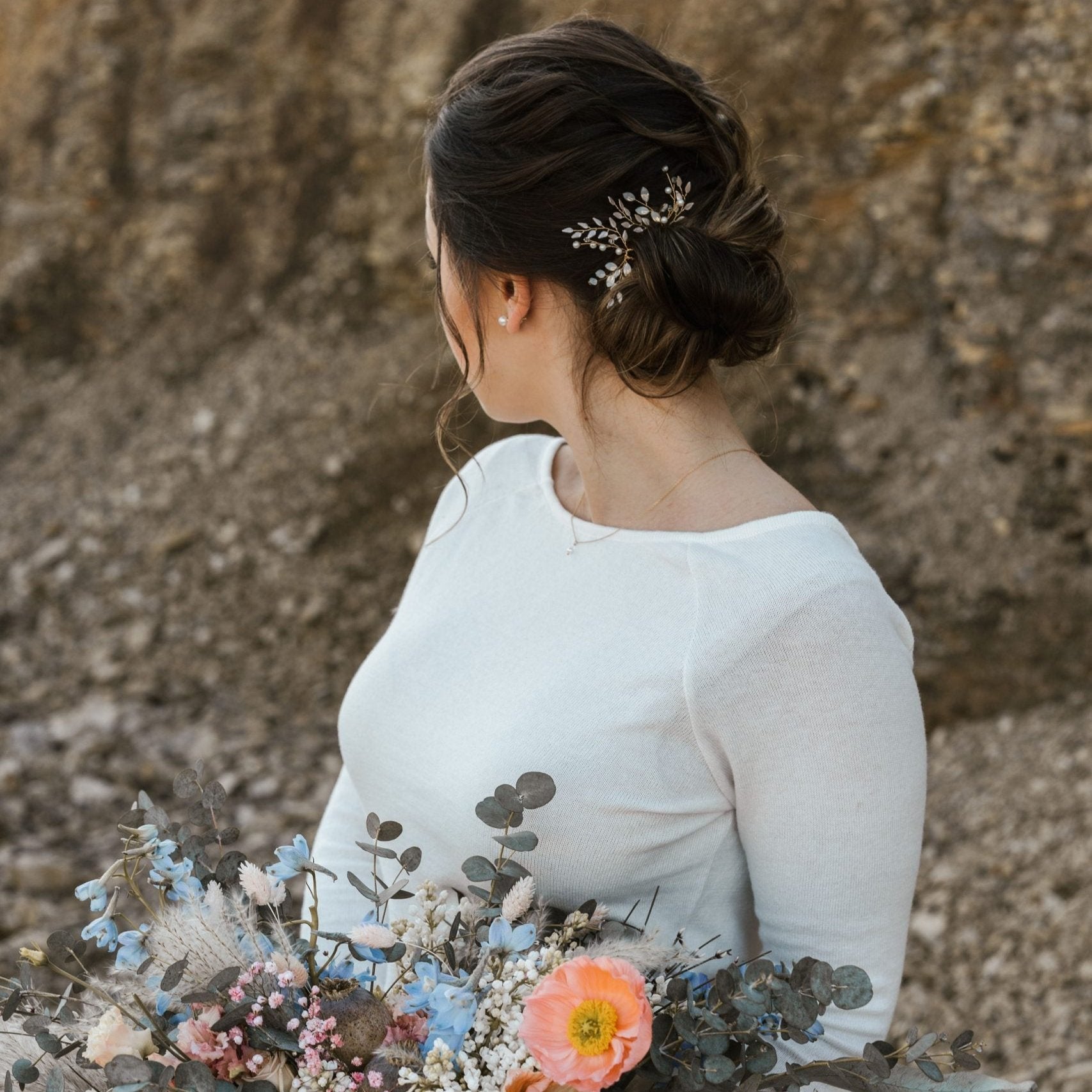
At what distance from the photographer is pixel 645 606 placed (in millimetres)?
1333

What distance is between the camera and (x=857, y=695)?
1.15 metres

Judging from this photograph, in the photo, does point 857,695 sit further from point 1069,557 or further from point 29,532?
point 29,532

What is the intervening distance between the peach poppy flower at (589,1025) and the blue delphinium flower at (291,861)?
28 cm

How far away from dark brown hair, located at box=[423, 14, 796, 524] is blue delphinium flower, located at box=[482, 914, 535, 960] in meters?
0.66

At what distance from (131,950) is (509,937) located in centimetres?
37

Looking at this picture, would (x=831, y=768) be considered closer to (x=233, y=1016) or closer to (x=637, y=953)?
(x=637, y=953)

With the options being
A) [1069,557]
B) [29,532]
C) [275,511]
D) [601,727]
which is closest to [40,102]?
[29,532]

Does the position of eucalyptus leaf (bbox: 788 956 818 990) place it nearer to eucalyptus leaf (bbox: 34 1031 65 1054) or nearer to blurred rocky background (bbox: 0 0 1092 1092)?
eucalyptus leaf (bbox: 34 1031 65 1054)

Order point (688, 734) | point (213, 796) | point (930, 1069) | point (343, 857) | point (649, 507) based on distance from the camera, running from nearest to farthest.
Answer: point (930, 1069), point (213, 796), point (688, 734), point (649, 507), point (343, 857)

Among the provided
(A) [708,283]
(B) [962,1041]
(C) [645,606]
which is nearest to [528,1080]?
(B) [962,1041]

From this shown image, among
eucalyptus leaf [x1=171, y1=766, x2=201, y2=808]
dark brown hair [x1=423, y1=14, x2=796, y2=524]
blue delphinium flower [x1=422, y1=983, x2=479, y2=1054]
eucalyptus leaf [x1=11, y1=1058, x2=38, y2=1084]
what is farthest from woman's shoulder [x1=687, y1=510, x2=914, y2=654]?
eucalyptus leaf [x1=11, y1=1058, x2=38, y2=1084]

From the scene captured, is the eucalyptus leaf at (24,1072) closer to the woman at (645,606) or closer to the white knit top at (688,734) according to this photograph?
the white knit top at (688,734)

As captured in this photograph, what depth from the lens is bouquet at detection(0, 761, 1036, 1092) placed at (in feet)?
3.18

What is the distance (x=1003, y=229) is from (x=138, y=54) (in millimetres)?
3997
